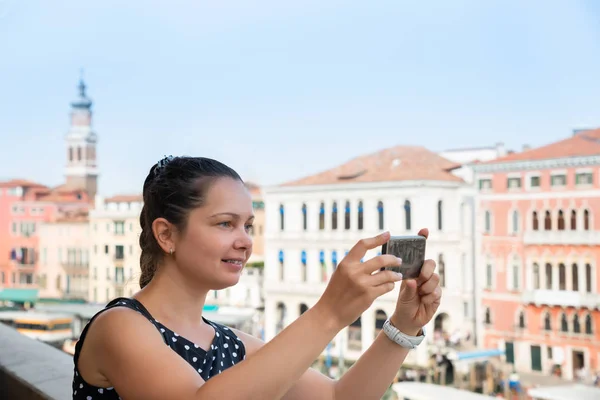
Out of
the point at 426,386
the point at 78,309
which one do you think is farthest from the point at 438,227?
the point at 78,309

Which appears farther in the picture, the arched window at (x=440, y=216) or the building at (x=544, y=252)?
the arched window at (x=440, y=216)

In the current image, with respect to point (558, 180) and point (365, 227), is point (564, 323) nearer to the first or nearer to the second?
point (558, 180)

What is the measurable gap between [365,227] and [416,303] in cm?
1317

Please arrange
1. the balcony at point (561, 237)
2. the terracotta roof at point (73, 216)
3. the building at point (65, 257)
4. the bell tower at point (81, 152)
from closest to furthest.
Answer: the balcony at point (561, 237)
the building at point (65, 257)
the terracotta roof at point (73, 216)
the bell tower at point (81, 152)

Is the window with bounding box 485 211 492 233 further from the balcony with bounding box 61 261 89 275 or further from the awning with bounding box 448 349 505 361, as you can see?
the balcony with bounding box 61 261 89 275

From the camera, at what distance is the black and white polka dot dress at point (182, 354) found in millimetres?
366

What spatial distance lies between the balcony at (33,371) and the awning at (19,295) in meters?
16.8

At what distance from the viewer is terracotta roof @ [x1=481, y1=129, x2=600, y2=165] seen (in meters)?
11.0

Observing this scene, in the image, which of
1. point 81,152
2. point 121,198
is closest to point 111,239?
point 121,198

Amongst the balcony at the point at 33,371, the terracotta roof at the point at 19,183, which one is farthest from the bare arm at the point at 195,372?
the terracotta roof at the point at 19,183

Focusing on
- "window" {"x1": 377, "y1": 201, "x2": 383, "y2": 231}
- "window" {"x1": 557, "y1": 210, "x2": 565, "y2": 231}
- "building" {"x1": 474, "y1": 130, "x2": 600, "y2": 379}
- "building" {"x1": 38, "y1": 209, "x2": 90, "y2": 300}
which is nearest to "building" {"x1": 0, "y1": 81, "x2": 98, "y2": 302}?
"building" {"x1": 38, "y1": 209, "x2": 90, "y2": 300}

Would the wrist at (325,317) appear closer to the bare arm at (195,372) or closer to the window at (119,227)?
the bare arm at (195,372)

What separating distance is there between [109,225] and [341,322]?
15.2 meters

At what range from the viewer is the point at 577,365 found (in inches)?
464
